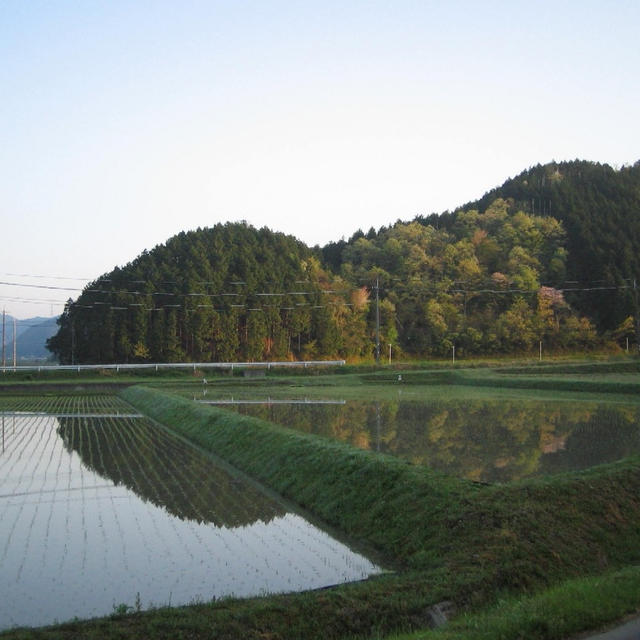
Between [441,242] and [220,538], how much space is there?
49.8 m

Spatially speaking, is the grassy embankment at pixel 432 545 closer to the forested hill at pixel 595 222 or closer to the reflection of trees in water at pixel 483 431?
the reflection of trees in water at pixel 483 431

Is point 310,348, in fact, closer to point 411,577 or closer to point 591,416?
point 591,416

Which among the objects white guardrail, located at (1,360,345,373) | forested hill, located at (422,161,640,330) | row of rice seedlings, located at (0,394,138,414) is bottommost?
row of rice seedlings, located at (0,394,138,414)

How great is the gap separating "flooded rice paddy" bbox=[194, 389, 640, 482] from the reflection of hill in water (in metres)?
2.33

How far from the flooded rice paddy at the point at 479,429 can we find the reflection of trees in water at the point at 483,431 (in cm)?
1

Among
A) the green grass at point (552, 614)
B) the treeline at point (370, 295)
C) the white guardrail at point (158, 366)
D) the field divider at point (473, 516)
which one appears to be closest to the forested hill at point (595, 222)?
the treeline at point (370, 295)

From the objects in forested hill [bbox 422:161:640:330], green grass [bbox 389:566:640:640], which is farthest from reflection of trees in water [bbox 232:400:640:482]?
forested hill [bbox 422:161:640:330]

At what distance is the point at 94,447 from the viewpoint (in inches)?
552

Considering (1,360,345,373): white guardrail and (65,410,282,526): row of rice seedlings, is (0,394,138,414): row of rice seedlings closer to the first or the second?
(65,410,282,526): row of rice seedlings

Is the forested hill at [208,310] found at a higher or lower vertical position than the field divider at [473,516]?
higher

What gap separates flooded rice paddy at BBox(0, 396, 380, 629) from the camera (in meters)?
5.39

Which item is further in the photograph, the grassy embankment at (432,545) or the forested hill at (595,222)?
the forested hill at (595,222)

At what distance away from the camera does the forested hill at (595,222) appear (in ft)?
171

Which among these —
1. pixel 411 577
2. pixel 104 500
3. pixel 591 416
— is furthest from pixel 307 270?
pixel 411 577
